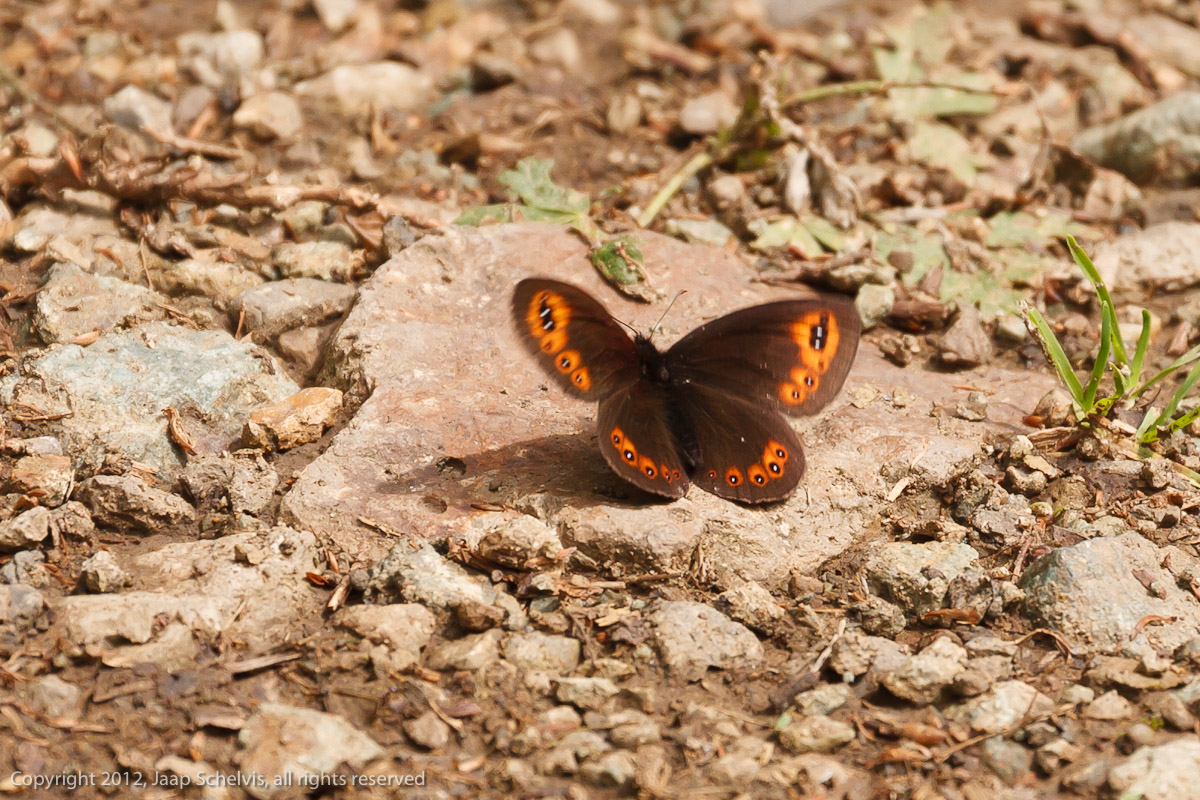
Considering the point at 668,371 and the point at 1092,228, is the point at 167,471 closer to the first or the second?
the point at 668,371

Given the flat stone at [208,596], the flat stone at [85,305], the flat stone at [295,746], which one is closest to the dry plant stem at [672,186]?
the flat stone at [85,305]

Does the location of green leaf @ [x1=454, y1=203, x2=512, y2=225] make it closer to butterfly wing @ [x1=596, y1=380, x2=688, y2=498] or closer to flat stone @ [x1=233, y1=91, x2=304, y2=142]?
flat stone @ [x1=233, y1=91, x2=304, y2=142]

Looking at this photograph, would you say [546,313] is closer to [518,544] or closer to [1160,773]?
[518,544]

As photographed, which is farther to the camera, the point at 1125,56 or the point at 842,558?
the point at 1125,56

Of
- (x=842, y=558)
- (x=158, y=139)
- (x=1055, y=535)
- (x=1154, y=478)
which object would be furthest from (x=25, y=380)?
(x=1154, y=478)

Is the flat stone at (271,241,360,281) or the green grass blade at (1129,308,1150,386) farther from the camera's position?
the flat stone at (271,241,360,281)

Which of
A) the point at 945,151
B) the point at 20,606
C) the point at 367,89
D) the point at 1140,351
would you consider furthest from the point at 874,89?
the point at 20,606

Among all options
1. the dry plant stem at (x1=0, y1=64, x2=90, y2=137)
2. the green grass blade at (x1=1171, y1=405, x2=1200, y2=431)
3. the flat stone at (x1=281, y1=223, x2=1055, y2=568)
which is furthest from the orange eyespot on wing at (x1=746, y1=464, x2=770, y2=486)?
the dry plant stem at (x1=0, y1=64, x2=90, y2=137)
